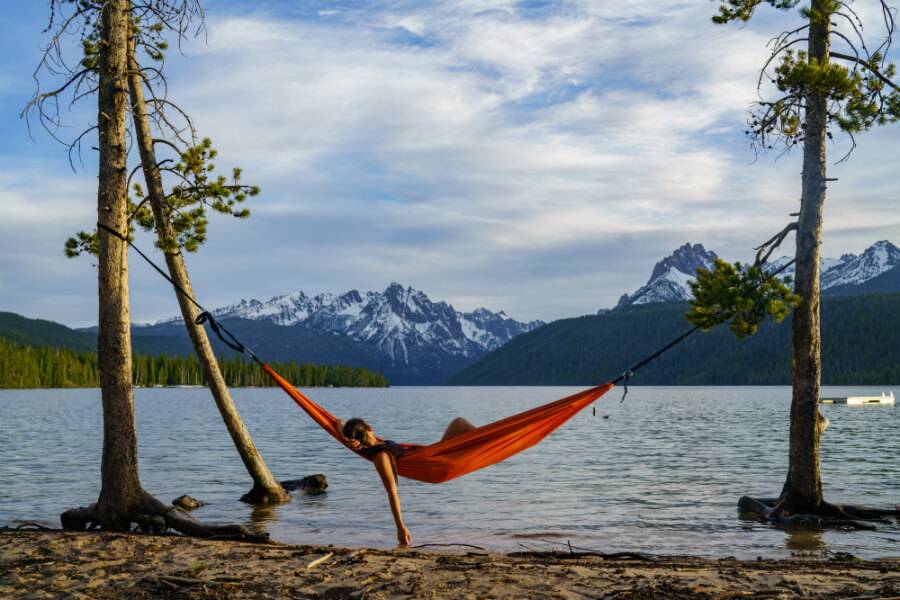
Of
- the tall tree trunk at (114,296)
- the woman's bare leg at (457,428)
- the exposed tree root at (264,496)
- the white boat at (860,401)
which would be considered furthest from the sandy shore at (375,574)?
the white boat at (860,401)

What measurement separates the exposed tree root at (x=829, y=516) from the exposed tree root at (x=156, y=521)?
24.0 feet

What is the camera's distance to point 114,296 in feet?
30.5

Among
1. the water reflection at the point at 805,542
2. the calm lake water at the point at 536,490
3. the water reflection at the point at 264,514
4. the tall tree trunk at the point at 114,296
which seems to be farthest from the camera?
the water reflection at the point at 264,514

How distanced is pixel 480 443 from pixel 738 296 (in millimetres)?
4129

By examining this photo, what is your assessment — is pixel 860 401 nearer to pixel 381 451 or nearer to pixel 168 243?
pixel 168 243

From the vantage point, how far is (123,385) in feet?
30.6

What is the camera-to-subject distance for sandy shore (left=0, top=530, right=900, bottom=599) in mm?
5965

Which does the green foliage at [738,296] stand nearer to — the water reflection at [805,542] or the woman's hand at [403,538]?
the water reflection at [805,542]

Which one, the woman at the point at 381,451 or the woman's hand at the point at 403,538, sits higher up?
the woman at the point at 381,451

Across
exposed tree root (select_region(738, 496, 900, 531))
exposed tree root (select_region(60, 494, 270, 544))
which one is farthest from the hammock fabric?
exposed tree root (select_region(738, 496, 900, 531))

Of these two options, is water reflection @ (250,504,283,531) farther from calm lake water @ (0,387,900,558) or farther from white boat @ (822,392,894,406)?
white boat @ (822,392,894,406)

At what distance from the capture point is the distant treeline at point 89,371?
115562 mm

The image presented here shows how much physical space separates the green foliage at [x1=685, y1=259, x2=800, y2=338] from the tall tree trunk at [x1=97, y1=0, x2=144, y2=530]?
22.4 feet

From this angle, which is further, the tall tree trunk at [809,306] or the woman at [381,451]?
the tall tree trunk at [809,306]
